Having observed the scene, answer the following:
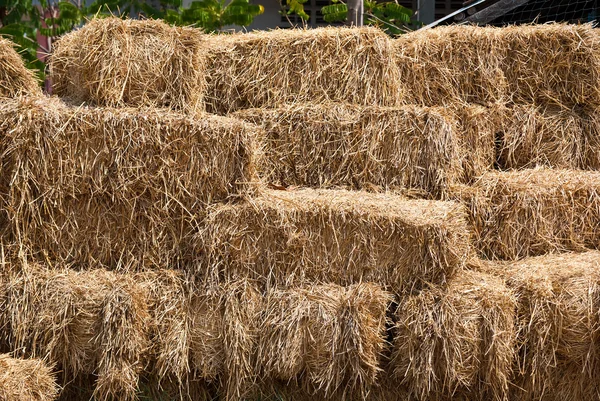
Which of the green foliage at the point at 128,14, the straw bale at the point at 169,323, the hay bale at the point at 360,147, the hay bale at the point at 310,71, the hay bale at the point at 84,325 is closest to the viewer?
the hay bale at the point at 84,325

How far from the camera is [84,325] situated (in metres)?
4.09

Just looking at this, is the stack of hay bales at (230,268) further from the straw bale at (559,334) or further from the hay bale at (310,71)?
the hay bale at (310,71)

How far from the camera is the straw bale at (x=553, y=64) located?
5.24 m

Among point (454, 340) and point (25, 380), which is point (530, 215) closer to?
point (454, 340)

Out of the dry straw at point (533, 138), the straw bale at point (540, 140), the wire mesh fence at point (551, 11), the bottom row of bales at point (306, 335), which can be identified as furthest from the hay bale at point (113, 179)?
the wire mesh fence at point (551, 11)

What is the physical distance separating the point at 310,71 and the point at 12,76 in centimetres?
156

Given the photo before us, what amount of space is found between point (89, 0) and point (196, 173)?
27.0 feet

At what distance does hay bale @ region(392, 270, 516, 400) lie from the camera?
13.4 ft

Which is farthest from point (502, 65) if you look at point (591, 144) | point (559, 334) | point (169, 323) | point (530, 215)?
point (169, 323)

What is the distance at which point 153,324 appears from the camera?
417cm

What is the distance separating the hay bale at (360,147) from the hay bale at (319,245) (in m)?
0.51

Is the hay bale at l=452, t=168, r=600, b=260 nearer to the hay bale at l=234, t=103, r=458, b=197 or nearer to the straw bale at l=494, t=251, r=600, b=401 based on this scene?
the hay bale at l=234, t=103, r=458, b=197

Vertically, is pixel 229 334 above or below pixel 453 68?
below

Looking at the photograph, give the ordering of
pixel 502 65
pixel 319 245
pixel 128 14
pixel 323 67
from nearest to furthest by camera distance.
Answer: pixel 319 245, pixel 323 67, pixel 502 65, pixel 128 14
